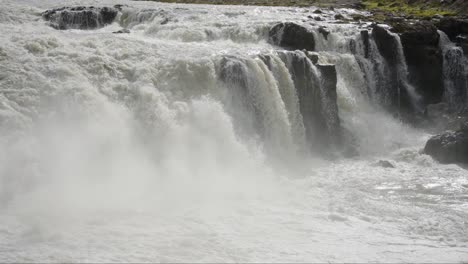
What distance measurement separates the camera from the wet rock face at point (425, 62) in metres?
22.9

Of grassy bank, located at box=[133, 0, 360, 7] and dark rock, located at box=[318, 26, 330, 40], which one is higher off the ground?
grassy bank, located at box=[133, 0, 360, 7]

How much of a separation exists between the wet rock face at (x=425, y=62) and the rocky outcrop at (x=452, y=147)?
6152 millimetres

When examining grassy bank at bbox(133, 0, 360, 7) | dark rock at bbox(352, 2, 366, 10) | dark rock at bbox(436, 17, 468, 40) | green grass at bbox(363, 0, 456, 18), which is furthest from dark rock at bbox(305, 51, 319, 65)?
grassy bank at bbox(133, 0, 360, 7)

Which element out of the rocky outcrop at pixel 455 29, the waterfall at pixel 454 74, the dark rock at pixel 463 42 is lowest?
the waterfall at pixel 454 74

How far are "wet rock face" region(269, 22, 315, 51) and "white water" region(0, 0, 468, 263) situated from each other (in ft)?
8.03

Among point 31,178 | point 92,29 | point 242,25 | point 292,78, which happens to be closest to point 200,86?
point 292,78

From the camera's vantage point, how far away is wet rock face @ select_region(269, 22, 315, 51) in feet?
69.8

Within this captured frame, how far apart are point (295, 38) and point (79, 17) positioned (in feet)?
33.8

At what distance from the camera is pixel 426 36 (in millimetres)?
23188

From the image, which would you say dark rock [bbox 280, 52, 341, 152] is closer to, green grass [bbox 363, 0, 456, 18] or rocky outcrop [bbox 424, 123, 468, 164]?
rocky outcrop [bbox 424, 123, 468, 164]

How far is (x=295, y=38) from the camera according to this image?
838 inches

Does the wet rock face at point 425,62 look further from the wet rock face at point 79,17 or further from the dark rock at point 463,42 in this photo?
the wet rock face at point 79,17

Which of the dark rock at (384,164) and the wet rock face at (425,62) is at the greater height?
the wet rock face at (425,62)

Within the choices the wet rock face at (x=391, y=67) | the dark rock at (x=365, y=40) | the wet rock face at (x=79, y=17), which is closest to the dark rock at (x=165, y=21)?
the wet rock face at (x=79, y=17)
